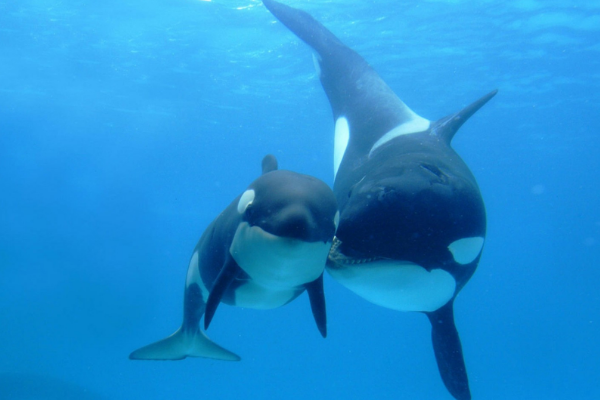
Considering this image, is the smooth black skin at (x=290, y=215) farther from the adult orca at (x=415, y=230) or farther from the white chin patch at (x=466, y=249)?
the white chin patch at (x=466, y=249)

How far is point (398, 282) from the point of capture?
9.25 ft

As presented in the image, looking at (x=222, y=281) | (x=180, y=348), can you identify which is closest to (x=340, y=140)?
(x=222, y=281)

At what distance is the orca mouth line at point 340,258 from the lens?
2.70 m

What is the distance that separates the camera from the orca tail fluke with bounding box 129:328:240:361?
6.09m

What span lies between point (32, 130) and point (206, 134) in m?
14.4

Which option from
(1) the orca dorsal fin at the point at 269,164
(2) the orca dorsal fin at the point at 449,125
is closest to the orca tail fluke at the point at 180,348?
(1) the orca dorsal fin at the point at 269,164

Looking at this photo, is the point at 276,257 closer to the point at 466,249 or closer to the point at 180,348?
the point at 466,249

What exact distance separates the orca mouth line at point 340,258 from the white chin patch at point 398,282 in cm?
2

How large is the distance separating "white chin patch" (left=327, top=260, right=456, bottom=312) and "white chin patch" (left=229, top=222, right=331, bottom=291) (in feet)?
0.59

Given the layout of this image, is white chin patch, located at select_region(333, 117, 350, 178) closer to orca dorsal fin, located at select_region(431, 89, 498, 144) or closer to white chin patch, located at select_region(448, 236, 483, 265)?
orca dorsal fin, located at select_region(431, 89, 498, 144)

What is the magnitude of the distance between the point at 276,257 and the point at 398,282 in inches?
29.5

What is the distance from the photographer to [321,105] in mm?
26938

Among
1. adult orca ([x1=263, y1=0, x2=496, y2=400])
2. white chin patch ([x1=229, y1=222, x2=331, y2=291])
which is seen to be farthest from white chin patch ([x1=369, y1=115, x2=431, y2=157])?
white chin patch ([x1=229, y1=222, x2=331, y2=291])

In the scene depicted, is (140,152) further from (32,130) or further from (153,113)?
(153,113)
